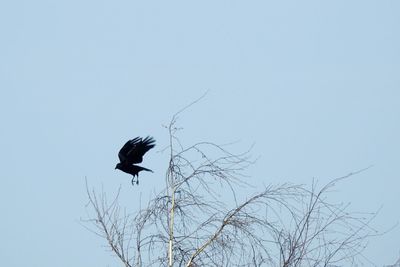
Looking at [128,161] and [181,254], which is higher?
[128,161]

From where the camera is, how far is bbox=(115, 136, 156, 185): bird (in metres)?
9.84

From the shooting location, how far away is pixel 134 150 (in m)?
9.84

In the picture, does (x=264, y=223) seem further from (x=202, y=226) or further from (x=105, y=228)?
(x=105, y=228)

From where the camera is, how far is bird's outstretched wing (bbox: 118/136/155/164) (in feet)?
32.3

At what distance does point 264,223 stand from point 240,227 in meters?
0.23

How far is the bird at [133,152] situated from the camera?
984cm

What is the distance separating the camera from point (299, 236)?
720cm

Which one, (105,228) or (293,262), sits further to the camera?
(105,228)

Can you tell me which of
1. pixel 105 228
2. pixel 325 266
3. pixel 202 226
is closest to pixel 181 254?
pixel 202 226

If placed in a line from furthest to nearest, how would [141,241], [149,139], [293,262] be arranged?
[149,139]
[141,241]
[293,262]

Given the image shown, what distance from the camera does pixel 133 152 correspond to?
984cm

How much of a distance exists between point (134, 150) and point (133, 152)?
28mm

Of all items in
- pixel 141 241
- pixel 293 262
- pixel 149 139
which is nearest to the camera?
pixel 293 262

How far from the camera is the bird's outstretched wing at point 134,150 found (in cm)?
984
